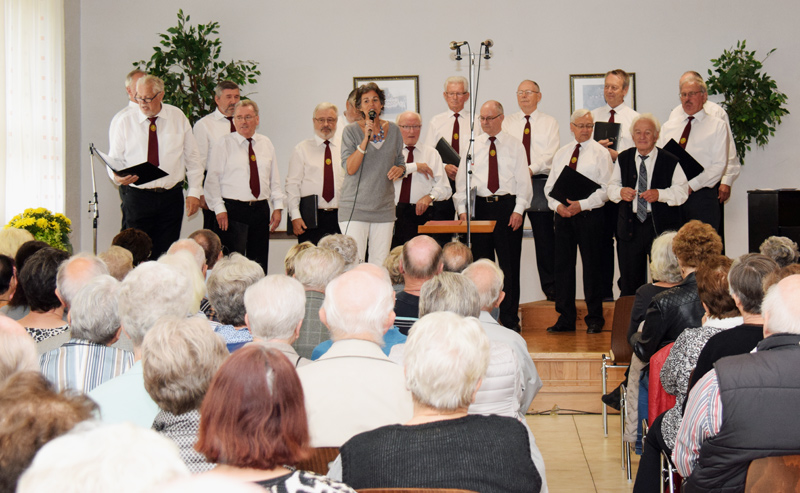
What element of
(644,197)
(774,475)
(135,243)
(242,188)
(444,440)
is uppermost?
(242,188)

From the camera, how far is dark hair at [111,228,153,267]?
15.6 feet

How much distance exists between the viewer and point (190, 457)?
1.83 metres

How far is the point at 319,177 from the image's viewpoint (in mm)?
6898

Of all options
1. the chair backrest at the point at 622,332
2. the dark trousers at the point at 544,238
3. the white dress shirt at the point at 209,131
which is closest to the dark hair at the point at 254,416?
the chair backrest at the point at 622,332

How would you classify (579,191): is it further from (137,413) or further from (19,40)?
(19,40)

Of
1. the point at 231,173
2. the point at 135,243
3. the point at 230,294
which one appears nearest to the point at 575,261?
the point at 231,173

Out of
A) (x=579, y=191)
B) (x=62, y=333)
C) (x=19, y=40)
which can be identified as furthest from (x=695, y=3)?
(x=62, y=333)

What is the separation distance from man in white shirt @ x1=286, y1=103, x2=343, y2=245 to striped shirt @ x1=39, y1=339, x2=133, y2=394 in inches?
166

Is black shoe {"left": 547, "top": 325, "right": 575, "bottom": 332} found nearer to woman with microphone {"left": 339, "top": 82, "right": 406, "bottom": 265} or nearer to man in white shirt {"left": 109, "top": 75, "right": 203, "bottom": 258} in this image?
woman with microphone {"left": 339, "top": 82, "right": 406, "bottom": 265}

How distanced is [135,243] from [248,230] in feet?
5.79

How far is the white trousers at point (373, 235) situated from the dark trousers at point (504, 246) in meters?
0.76

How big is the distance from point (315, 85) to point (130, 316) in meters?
6.33

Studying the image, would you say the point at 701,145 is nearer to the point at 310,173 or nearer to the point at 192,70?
the point at 310,173

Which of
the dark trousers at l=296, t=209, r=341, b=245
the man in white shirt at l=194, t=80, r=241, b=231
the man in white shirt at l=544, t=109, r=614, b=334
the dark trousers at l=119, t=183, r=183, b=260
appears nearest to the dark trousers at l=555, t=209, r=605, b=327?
the man in white shirt at l=544, t=109, r=614, b=334
